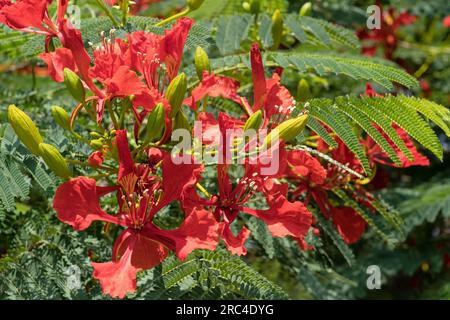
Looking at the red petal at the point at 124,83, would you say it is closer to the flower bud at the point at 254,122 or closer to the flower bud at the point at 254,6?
the flower bud at the point at 254,122

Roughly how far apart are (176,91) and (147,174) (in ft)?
0.67

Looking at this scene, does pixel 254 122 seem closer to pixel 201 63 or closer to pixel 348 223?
pixel 201 63

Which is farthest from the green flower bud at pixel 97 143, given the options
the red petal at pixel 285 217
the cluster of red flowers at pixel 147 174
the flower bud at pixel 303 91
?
the flower bud at pixel 303 91

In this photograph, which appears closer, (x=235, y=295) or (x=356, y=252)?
(x=235, y=295)

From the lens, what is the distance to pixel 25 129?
70.6 inches

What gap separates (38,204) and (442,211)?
1.62 m

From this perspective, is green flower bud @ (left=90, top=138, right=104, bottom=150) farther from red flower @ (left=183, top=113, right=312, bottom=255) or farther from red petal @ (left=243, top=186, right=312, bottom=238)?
red petal @ (left=243, top=186, right=312, bottom=238)

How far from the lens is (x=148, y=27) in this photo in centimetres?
212

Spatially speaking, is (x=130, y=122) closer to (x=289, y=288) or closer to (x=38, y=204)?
(x=38, y=204)

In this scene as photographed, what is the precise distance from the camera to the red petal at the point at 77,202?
1.74 m

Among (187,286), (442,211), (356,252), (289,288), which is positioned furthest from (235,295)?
(356,252)

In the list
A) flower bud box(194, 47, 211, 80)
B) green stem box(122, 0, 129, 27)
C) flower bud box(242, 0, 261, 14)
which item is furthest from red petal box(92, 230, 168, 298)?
flower bud box(242, 0, 261, 14)

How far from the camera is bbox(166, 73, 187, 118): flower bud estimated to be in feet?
5.87
